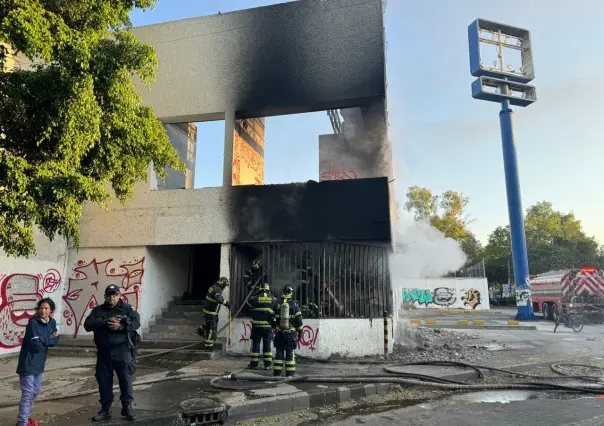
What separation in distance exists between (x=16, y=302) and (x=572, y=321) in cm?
1846

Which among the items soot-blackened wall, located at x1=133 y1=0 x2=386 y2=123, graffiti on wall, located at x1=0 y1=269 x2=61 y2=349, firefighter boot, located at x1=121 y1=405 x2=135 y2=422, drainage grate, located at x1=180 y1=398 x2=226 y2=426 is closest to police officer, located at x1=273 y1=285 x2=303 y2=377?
drainage grate, located at x1=180 y1=398 x2=226 y2=426

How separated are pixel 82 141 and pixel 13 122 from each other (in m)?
1.10

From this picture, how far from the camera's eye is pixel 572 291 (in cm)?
1894

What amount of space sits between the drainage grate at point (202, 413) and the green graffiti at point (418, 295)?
3107 cm

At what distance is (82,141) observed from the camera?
582 centimetres

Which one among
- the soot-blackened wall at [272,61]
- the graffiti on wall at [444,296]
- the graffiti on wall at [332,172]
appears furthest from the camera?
the graffiti on wall at [444,296]

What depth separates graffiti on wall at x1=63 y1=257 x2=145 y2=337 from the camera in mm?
10594

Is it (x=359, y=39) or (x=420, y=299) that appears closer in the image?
(x=359, y=39)

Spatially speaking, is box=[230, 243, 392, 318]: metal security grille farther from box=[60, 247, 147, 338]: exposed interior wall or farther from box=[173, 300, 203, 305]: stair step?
box=[60, 247, 147, 338]: exposed interior wall

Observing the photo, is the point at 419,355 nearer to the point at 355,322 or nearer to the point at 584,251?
the point at 355,322

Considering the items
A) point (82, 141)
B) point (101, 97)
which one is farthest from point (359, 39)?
point (82, 141)

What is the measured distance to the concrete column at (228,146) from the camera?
412 inches

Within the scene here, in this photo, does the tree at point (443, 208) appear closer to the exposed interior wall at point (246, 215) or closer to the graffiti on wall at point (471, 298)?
the graffiti on wall at point (471, 298)

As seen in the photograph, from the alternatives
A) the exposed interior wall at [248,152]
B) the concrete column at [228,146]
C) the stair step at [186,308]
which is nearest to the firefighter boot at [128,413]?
the concrete column at [228,146]
